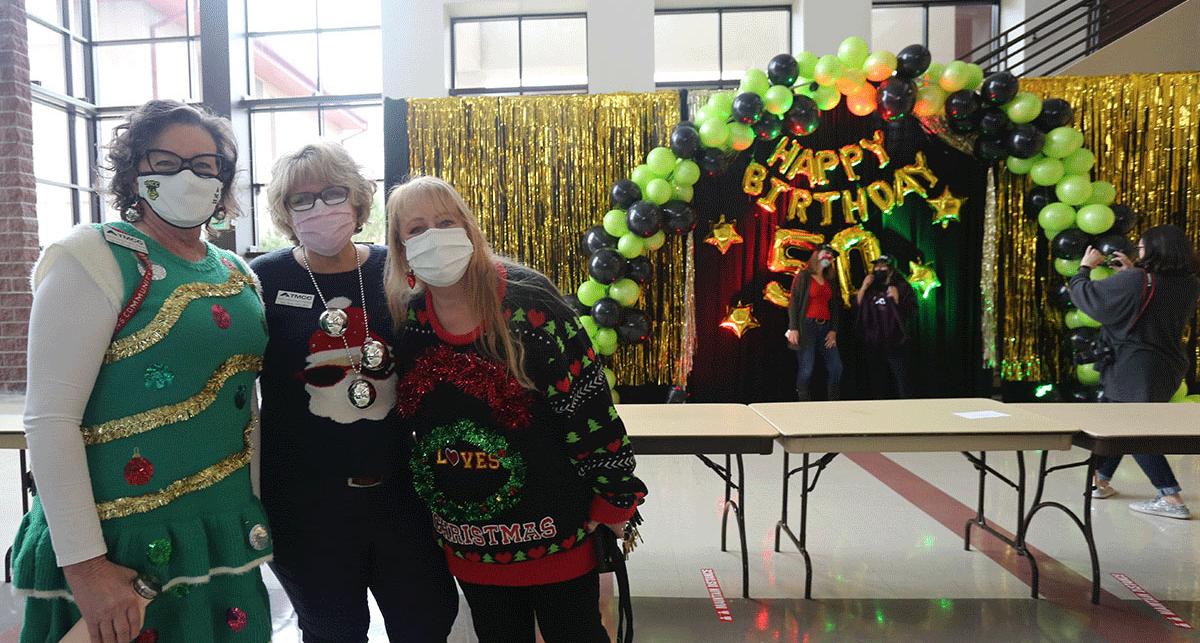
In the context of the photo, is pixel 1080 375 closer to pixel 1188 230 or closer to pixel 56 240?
pixel 1188 230

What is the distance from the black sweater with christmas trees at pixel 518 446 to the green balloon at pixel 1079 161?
5524 millimetres

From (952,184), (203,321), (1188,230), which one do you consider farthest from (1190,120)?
(203,321)

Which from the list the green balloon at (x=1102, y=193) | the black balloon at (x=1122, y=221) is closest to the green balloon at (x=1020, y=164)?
the green balloon at (x=1102, y=193)

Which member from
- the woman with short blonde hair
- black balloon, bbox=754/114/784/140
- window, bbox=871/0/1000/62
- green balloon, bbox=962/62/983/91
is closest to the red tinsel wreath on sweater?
the woman with short blonde hair

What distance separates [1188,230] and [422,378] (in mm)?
7290

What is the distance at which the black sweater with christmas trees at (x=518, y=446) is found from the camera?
1.37 meters

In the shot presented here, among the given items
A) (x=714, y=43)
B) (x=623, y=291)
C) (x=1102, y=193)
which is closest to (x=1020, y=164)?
(x=1102, y=193)

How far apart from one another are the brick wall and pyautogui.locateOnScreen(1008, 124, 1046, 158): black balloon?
8.87 metres

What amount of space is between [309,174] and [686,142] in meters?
4.34

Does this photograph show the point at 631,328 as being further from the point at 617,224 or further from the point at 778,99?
the point at 778,99

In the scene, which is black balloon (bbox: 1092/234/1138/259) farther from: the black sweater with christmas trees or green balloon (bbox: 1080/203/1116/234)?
the black sweater with christmas trees

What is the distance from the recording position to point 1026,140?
17.9 feet

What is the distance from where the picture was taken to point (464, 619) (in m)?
2.62

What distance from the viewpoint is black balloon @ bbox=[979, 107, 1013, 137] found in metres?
5.50
